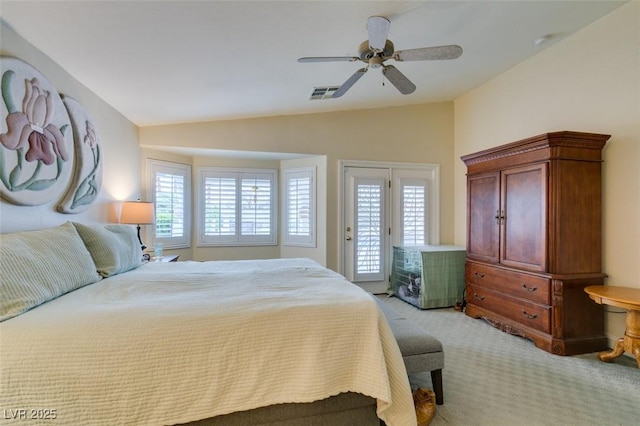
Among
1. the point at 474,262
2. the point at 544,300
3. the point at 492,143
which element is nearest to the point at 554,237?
the point at 544,300

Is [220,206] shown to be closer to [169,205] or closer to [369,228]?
[169,205]

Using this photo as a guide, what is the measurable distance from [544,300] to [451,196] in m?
2.47

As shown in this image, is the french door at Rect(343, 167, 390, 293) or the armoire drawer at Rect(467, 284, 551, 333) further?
the french door at Rect(343, 167, 390, 293)

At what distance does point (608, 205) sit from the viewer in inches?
111

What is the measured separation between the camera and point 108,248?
7.57 feet

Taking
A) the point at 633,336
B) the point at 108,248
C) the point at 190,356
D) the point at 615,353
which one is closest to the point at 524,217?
the point at 633,336

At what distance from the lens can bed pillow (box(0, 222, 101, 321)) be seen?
1.40m

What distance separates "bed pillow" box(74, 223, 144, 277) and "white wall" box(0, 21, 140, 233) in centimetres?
30

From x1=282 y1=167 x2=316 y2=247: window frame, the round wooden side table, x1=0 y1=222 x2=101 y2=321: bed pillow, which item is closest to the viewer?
x1=0 y1=222 x2=101 y2=321: bed pillow

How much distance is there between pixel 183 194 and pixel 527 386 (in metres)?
4.60

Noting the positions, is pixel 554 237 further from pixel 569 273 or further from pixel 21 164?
pixel 21 164

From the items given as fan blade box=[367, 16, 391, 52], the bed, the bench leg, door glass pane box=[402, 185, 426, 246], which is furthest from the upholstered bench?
door glass pane box=[402, 185, 426, 246]

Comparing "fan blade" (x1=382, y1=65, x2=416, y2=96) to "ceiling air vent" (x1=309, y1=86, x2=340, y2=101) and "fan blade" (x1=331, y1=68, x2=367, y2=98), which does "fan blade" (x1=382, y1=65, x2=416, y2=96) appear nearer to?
"fan blade" (x1=331, y1=68, x2=367, y2=98)

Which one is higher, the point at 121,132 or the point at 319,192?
the point at 121,132
